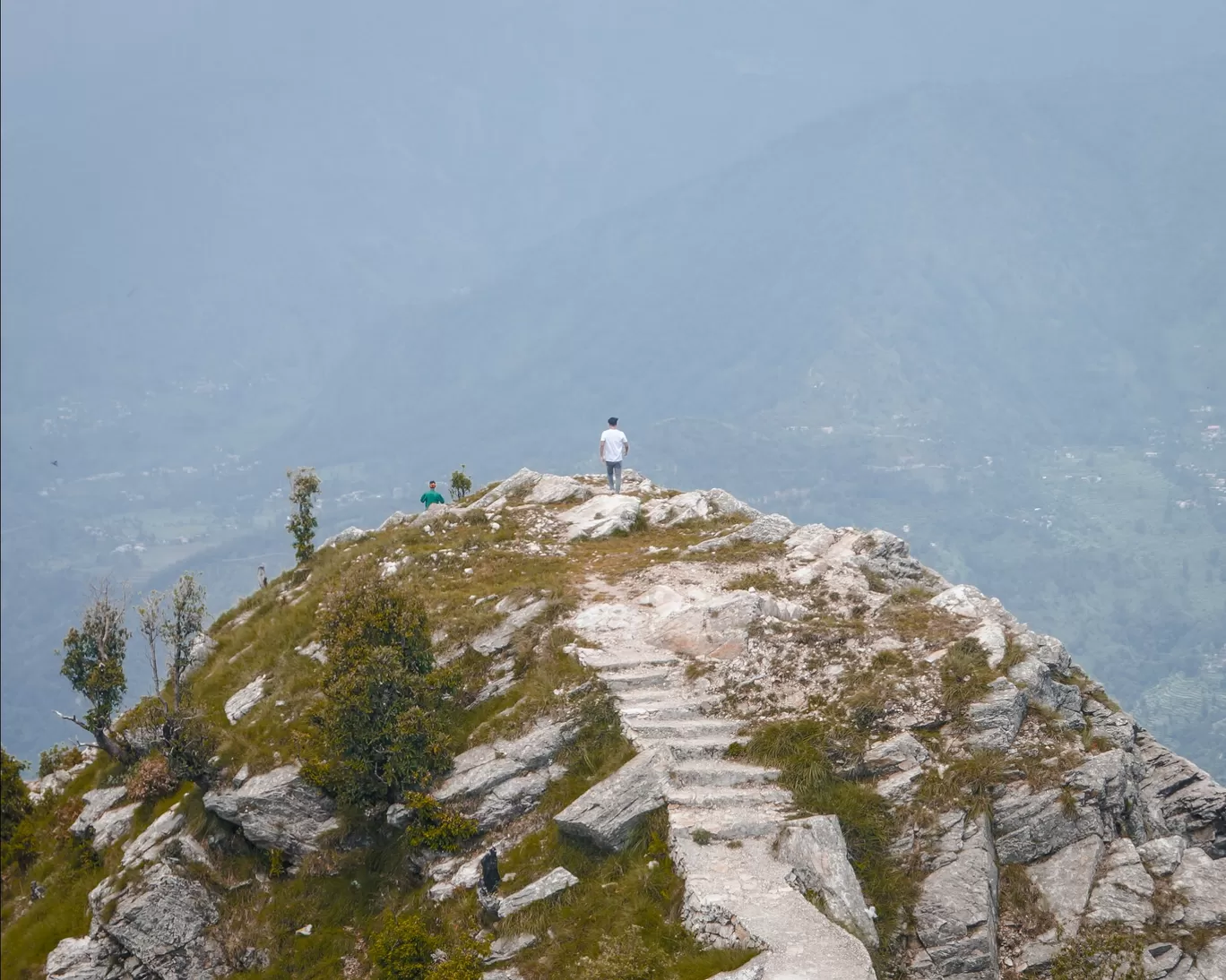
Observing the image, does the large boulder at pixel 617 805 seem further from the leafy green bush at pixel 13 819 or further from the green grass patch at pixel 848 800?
the leafy green bush at pixel 13 819

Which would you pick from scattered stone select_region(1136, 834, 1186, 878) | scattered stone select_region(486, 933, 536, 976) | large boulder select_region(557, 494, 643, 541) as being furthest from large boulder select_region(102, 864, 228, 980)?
scattered stone select_region(1136, 834, 1186, 878)

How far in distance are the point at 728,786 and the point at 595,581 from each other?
11.4 m

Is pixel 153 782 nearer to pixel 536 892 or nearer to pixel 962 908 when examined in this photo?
pixel 536 892

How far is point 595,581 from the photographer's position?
31.4 m

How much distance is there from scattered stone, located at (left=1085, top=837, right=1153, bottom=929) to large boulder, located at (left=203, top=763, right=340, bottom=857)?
17.7 meters

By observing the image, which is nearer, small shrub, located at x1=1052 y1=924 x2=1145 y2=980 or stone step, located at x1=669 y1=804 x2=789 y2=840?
small shrub, located at x1=1052 y1=924 x2=1145 y2=980

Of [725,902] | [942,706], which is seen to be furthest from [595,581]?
[725,902]

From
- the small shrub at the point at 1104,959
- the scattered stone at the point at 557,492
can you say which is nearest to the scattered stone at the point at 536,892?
the small shrub at the point at 1104,959

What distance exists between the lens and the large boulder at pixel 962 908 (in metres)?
18.0

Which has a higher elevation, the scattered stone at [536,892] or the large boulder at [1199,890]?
the scattered stone at [536,892]

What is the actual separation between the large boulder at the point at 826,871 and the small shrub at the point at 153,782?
63.1 ft

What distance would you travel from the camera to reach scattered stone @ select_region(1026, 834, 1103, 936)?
62.1 feet

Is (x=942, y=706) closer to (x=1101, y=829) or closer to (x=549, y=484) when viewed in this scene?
(x=1101, y=829)

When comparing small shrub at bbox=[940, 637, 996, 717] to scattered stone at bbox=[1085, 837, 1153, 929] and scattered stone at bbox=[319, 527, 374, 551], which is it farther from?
scattered stone at bbox=[319, 527, 374, 551]
